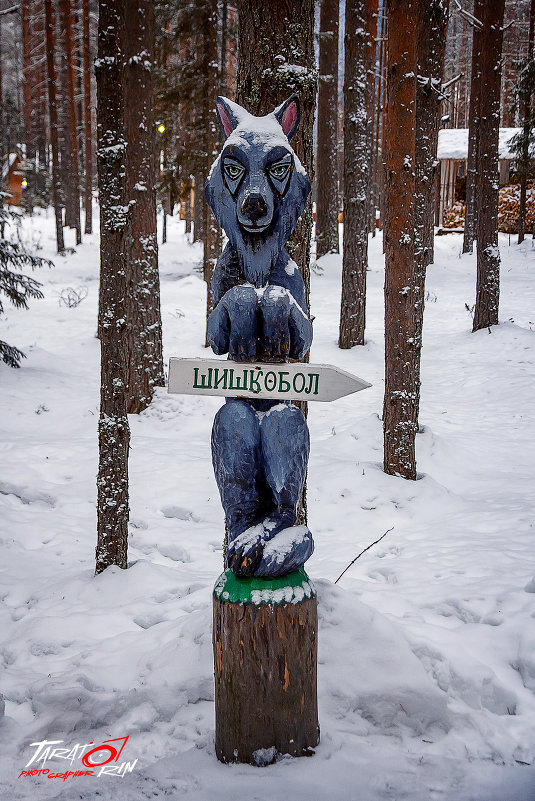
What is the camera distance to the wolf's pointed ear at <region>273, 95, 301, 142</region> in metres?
2.57

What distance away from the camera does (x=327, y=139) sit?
1555 centimetres

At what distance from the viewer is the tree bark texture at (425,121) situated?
6.26m

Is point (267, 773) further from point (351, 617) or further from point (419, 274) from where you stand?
point (419, 274)

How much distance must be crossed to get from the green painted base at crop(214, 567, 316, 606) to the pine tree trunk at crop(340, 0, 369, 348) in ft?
27.9

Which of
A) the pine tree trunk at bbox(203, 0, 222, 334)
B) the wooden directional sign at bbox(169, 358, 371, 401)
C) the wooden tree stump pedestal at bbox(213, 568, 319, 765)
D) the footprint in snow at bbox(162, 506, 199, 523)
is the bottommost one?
the footprint in snow at bbox(162, 506, 199, 523)

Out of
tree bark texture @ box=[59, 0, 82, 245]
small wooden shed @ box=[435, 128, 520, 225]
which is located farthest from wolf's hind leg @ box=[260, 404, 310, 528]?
small wooden shed @ box=[435, 128, 520, 225]

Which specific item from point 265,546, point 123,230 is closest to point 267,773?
point 265,546

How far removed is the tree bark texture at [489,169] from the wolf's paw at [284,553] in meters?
9.53

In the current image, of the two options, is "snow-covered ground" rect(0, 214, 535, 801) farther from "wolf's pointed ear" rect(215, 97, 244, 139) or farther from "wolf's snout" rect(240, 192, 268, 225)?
"wolf's pointed ear" rect(215, 97, 244, 139)

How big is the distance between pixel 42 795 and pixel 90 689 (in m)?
0.67

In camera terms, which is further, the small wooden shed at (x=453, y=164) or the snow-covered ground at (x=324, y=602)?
the small wooden shed at (x=453, y=164)

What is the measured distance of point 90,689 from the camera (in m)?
3.13

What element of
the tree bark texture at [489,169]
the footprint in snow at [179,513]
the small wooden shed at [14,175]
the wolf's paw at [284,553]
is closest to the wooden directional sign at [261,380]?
the wolf's paw at [284,553]

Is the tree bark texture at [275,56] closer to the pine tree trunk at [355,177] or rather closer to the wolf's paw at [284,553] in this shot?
the wolf's paw at [284,553]
